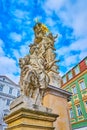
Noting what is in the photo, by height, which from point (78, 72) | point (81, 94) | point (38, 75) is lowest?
point (38, 75)

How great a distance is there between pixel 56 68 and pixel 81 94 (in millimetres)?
16410

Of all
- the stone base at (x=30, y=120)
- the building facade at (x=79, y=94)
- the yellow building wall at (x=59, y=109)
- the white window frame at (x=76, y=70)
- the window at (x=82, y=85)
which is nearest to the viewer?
the stone base at (x=30, y=120)

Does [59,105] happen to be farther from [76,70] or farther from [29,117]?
[76,70]

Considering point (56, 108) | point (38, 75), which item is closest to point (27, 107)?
point (38, 75)

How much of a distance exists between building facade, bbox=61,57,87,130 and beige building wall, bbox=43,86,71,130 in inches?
643

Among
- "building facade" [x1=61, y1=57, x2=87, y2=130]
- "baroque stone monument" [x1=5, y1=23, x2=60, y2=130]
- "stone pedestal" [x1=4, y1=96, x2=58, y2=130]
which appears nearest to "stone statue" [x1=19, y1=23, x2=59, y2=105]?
"baroque stone monument" [x1=5, y1=23, x2=60, y2=130]

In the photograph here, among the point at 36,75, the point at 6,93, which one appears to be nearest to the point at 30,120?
the point at 36,75

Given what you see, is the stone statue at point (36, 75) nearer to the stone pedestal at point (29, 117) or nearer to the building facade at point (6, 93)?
the stone pedestal at point (29, 117)

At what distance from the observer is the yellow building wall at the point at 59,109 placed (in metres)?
4.38

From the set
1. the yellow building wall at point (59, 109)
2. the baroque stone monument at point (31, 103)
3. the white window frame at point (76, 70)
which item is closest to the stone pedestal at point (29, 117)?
the baroque stone monument at point (31, 103)

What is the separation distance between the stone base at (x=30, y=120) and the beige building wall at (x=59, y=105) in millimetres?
1515

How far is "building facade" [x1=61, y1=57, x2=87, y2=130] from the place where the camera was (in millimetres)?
19817

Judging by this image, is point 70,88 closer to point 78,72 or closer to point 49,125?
point 78,72

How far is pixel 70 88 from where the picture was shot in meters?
23.9
